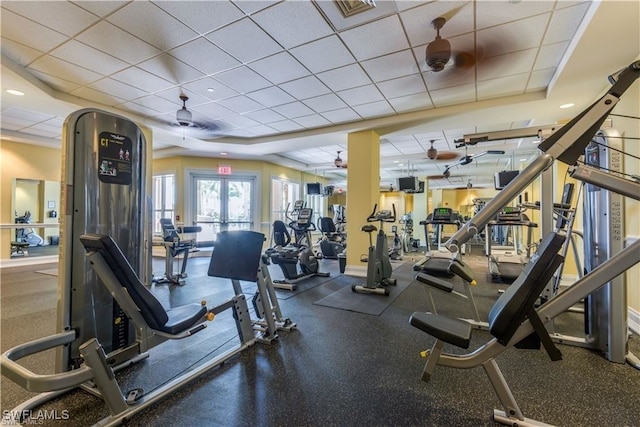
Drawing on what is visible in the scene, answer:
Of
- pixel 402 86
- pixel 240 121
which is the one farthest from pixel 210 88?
pixel 402 86

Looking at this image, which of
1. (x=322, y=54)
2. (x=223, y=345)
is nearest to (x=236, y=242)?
(x=223, y=345)

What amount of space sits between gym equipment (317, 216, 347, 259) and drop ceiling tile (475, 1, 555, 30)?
15.7 ft

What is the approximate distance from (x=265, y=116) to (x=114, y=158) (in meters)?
3.26

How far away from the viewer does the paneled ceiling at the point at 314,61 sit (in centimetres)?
239

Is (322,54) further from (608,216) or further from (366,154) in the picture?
(608,216)

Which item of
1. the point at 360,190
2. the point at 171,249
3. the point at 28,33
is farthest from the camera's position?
the point at 360,190

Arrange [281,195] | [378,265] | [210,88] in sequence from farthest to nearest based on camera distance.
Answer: [281,195] → [378,265] → [210,88]

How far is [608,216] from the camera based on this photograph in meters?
2.29

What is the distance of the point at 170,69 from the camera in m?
3.32

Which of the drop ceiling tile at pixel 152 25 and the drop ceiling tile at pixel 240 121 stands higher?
the drop ceiling tile at pixel 240 121

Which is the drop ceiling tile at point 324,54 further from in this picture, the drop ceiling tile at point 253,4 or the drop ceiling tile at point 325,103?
the drop ceiling tile at point 325,103

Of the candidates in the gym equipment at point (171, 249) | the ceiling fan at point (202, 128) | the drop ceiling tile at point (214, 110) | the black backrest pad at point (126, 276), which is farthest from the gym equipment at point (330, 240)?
the black backrest pad at point (126, 276)

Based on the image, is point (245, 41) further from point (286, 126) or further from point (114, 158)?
point (286, 126)

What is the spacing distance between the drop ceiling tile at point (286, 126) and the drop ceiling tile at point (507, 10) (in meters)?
3.41
